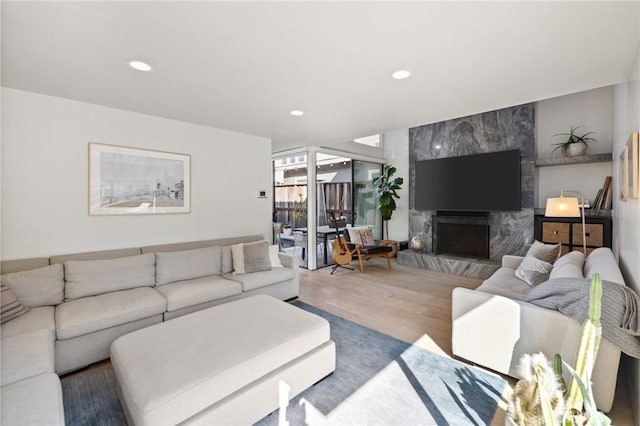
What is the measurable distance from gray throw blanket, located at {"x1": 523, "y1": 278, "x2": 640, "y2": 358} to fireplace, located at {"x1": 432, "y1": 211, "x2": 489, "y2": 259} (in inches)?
145

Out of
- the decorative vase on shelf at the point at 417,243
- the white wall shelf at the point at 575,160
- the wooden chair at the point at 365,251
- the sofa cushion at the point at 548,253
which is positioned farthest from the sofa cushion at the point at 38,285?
the white wall shelf at the point at 575,160

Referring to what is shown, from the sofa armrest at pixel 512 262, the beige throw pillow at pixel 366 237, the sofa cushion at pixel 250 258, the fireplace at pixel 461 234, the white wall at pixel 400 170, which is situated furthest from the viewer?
the white wall at pixel 400 170

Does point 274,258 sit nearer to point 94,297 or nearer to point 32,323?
point 94,297

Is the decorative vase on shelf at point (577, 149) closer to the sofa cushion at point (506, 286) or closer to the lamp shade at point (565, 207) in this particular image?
the lamp shade at point (565, 207)

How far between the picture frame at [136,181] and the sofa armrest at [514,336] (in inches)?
133

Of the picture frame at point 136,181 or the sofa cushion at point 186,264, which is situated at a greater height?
the picture frame at point 136,181

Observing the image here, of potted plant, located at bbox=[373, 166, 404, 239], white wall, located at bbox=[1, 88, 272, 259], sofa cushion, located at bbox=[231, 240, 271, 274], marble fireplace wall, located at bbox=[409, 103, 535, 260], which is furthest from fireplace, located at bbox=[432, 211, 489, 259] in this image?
white wall, located at bbox=[1, 88, 272, 259]

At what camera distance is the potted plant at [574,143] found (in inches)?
167

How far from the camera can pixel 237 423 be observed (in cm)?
160

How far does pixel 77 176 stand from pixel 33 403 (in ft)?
7.82

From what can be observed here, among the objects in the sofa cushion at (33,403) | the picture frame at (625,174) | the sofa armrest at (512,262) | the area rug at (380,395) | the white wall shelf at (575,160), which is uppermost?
the white wall shelf at (575,160)

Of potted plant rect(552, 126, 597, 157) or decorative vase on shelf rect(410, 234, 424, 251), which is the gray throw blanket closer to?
potted plant rect(552, 126, 597, 157)

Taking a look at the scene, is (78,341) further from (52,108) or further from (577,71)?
(577,71)

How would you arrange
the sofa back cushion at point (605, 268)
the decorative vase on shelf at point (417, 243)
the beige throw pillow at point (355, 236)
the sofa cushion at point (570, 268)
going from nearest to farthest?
the sofa back cushion at point (605, 268) → the sofa cushion at point (570, 268) → the beige throw pillow at point (355, 236) → the decorative vase on shelf at point (417, 243)
